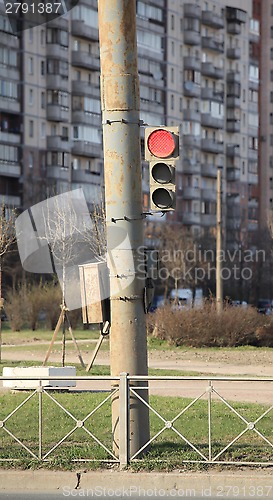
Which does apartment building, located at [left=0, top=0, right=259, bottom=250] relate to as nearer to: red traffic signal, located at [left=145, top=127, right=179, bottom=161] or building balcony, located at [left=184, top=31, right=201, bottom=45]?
building balcony, located at [left=184, top=31, right=201, bottom=45]

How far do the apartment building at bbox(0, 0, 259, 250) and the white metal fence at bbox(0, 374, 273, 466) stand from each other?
54404 mm

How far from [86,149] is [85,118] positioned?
233 centimetres

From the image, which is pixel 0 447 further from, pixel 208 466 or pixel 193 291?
pixel 193 291

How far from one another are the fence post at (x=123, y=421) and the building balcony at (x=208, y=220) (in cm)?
8873

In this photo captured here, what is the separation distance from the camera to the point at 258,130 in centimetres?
11419

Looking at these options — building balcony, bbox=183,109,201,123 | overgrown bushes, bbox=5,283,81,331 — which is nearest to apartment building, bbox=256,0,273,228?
building balcony, bbox=183,109,201,123

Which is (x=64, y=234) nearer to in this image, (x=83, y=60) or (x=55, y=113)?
(x=55, y=113)

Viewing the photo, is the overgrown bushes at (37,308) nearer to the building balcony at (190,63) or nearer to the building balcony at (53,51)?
the building balcony at (53,51)

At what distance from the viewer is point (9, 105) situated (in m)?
78.6

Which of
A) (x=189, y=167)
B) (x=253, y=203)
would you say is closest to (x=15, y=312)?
(x=189, y=167)

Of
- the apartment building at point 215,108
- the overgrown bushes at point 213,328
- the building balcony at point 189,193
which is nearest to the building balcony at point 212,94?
the apartment building at point 215,108

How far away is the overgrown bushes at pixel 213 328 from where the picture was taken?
30.3m

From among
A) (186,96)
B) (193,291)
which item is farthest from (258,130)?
(193,291)

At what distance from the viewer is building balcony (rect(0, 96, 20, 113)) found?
7788 cm
